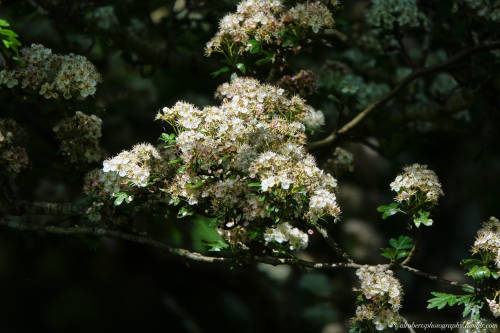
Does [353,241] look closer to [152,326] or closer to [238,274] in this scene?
[238,274]

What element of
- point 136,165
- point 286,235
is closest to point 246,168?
point 286,235

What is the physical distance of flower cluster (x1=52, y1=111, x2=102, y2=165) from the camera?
3586mm

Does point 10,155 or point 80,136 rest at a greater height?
point 80,136

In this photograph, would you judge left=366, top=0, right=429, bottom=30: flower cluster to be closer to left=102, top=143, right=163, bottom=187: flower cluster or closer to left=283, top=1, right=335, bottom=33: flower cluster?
left=283, top=1, right=335, bottom=33: flower cluster

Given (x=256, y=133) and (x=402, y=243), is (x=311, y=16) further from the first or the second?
(x=402, y=243)

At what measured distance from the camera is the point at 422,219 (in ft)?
10.1

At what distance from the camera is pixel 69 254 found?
8.74 meters

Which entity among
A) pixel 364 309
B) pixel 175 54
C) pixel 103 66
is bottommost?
pixel 364 309

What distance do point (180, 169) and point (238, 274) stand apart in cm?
393

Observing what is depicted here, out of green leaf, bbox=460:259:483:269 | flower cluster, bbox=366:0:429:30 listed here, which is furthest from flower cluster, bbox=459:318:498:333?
flower cluster, bbox=366:0:429:30

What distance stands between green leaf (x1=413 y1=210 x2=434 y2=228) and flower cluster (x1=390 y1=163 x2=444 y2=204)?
2.8 inches

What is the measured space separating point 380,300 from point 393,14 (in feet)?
7.57

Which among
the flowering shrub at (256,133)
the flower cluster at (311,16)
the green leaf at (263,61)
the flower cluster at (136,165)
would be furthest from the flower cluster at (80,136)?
the flower cluster at (311,16)

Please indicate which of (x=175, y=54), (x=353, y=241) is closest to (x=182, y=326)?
(x=353, y=241)
